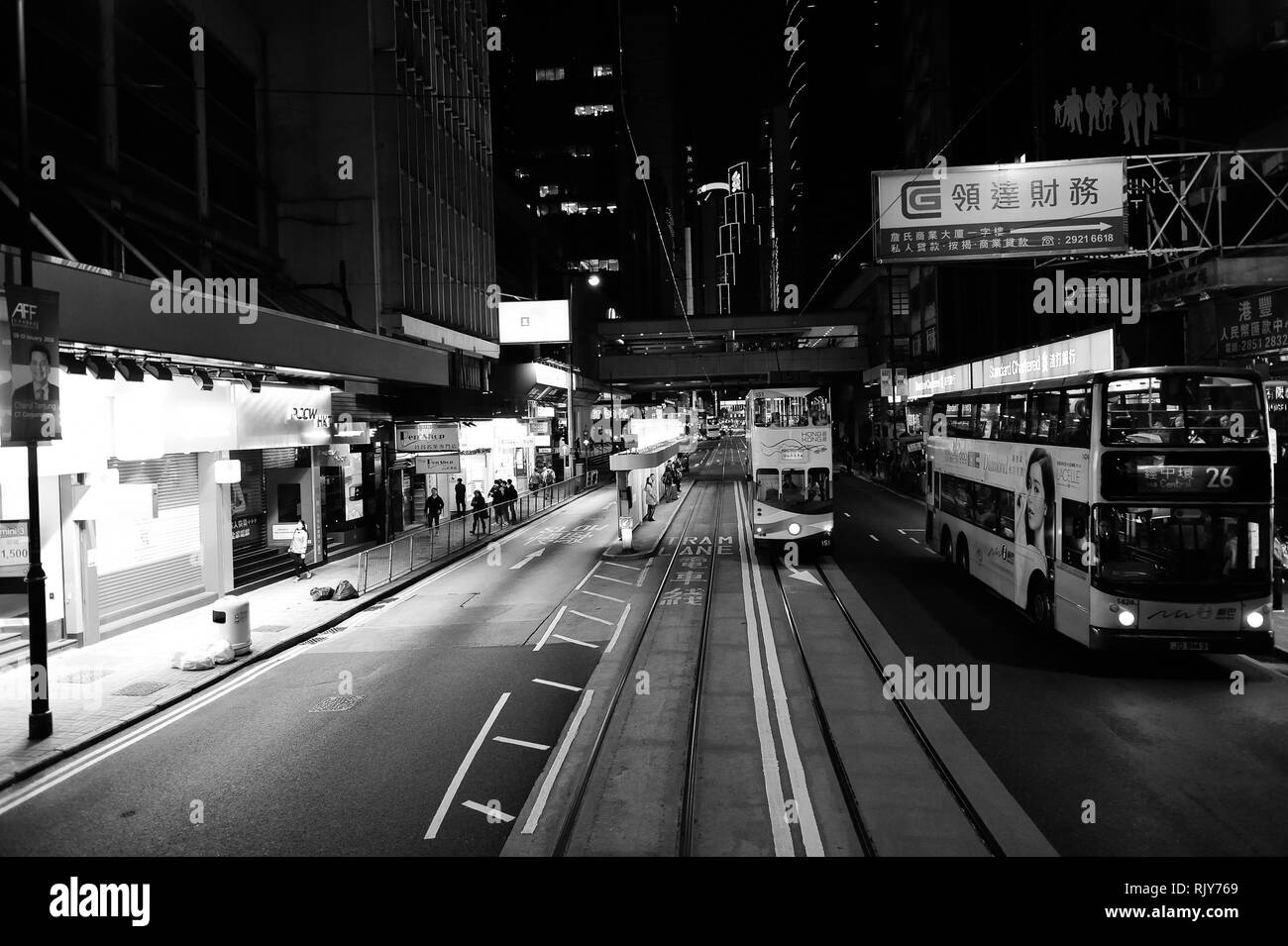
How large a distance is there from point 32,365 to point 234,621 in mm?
5145

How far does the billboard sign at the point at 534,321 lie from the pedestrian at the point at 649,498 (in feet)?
21.9

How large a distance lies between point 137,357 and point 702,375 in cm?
4990

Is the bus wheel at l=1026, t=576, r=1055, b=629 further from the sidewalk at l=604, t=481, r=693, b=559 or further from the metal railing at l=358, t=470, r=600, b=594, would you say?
the metal railing at l=358, t=470, r=600, b=594

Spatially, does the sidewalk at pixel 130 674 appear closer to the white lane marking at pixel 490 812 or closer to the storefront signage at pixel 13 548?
the storefront signage at pixel 13 548

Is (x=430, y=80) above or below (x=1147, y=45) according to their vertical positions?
above

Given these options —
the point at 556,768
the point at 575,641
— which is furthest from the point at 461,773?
the point at 575,641

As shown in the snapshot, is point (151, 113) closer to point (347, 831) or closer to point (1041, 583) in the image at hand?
point (347, 831)

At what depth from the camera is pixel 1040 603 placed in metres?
13.1

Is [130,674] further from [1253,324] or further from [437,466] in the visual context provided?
[1253,324]

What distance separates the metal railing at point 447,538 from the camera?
20.3 metres

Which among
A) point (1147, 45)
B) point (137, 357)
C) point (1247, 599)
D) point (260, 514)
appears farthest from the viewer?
point (1147, 45)

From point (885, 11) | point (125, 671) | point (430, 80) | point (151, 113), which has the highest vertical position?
point (885, 11)

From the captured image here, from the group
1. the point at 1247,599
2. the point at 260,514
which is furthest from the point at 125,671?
the point at 1247,599

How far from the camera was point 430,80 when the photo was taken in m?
32.8
